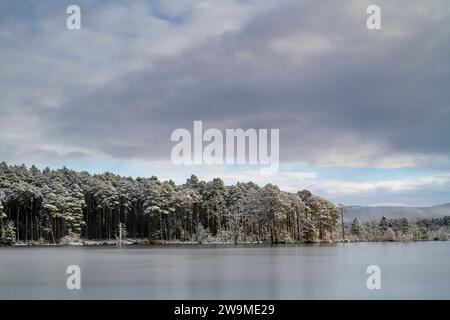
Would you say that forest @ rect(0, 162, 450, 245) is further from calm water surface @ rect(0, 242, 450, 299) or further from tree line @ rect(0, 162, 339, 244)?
A: calm water surface @ rect(0, 242, 450, 299)

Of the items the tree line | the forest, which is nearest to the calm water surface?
the forest

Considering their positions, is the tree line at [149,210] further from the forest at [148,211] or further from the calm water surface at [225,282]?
the calm water surface at [225,282]

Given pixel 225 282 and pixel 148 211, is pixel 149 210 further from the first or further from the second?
pixel 225 282

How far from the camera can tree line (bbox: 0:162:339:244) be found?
91.6 meters

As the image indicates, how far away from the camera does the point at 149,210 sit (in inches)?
3839

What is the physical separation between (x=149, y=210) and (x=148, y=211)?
27cm

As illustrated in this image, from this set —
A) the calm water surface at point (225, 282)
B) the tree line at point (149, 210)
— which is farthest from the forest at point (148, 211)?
the calm water surface at point (225, 282)

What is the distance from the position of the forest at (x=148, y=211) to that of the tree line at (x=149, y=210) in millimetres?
175

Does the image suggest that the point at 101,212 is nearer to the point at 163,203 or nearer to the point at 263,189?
the point at 163,203

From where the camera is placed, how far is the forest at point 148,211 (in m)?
91.5

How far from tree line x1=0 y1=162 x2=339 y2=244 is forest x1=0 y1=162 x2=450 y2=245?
0.17m

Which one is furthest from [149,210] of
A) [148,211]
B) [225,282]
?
[225,282]
